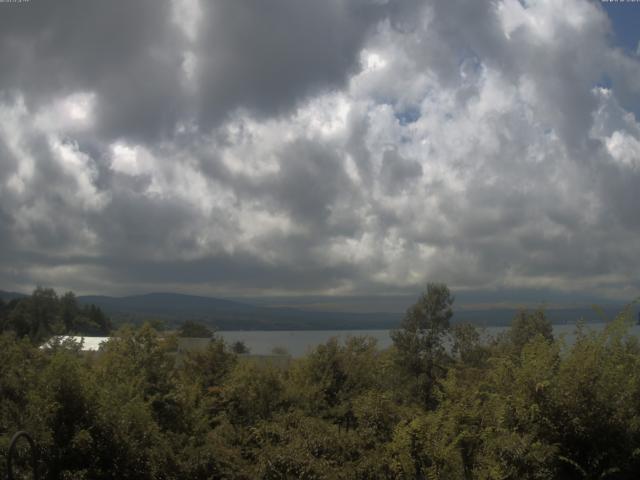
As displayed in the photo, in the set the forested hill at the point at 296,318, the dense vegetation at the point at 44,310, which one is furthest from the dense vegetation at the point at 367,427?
the dense vegetation at the point at 44,310

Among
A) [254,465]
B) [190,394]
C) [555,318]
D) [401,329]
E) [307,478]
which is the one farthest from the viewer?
[401,329]

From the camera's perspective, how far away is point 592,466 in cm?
956

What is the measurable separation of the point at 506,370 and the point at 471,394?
1234mm

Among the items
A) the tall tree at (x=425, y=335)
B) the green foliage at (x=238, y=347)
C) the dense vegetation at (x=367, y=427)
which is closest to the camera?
the dense vegetation at (x=367, y=427)

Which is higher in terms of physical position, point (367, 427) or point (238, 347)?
point (367, 427)

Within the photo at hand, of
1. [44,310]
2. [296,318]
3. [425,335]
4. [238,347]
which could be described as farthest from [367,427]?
[296,318]

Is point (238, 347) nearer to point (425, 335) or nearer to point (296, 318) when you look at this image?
point (425, 335)

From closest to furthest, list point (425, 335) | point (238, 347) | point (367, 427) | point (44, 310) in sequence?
point (367, 427) → point (425, 335) → point (238, 347) → point (44, 310)

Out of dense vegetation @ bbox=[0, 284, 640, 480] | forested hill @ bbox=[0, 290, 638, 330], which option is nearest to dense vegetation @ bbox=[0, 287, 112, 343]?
forested hill @ bbox=[0, 290, 638, 330]

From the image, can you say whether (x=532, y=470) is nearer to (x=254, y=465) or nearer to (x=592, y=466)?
(x=592, y=466)

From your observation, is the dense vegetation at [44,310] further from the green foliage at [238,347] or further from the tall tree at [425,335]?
the tall tree at [425,335]

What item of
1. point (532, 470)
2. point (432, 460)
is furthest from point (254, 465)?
point (532, 470)

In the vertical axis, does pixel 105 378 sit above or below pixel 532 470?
above

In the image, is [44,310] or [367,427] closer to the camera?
[367,427]
